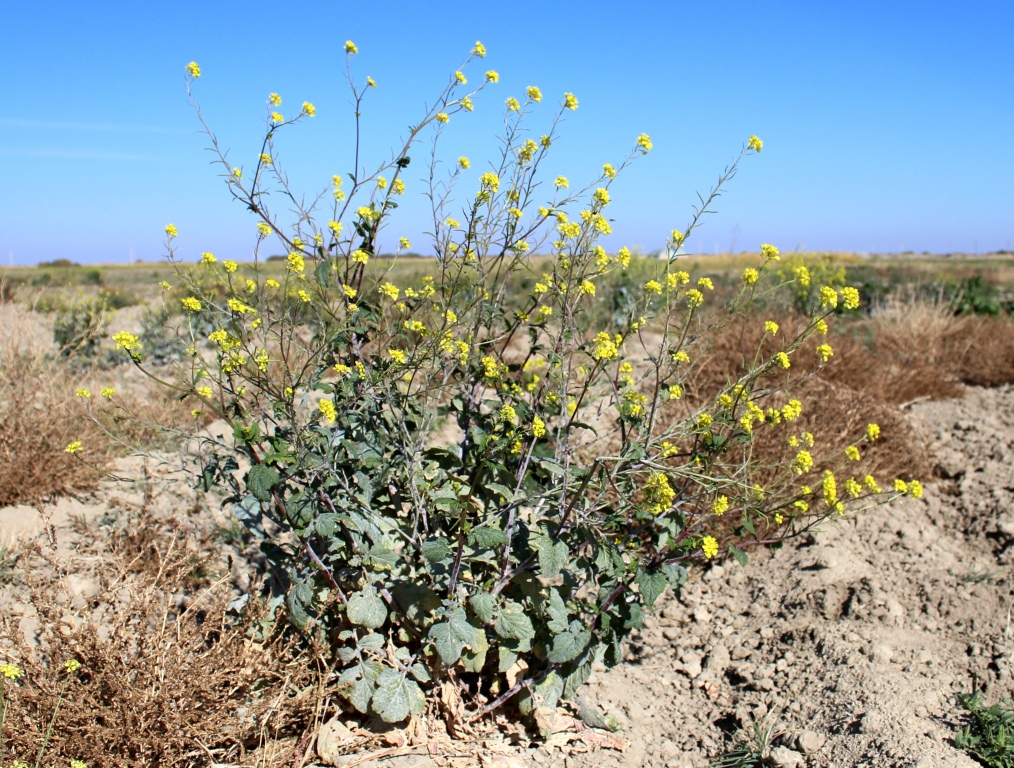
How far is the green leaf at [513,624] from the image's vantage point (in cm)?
224

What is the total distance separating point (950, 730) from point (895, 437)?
230 centimetres

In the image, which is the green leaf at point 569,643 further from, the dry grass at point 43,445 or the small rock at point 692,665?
the dry grass at point 43,445

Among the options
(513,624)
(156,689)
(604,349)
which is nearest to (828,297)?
(604,349)

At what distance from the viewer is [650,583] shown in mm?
2203

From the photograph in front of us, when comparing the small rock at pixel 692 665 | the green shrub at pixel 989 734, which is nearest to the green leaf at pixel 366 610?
the small rock at pixel 692 665

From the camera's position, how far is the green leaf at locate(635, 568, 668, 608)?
218 cm

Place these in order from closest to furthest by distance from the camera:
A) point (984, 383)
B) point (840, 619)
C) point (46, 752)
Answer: point (46, 752) < point (840, 619) < point (984, 383)

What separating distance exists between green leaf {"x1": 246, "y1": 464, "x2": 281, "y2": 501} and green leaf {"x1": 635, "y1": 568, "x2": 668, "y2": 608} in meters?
1.06

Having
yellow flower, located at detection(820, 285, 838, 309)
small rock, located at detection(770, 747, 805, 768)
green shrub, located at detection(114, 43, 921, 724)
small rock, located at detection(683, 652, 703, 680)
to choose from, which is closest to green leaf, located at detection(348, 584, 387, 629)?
green shrub, located at detection(114, 43, 921, 724)

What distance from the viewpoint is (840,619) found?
10.1ft

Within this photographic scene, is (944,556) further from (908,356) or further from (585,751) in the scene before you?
(908,356)

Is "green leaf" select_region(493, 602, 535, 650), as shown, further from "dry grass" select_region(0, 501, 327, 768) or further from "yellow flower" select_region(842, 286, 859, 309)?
"yellow flower" select_region(842, 286, 859, 309)

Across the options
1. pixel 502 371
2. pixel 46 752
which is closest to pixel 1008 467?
pixel 502 371

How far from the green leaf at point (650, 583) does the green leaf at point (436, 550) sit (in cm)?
57
